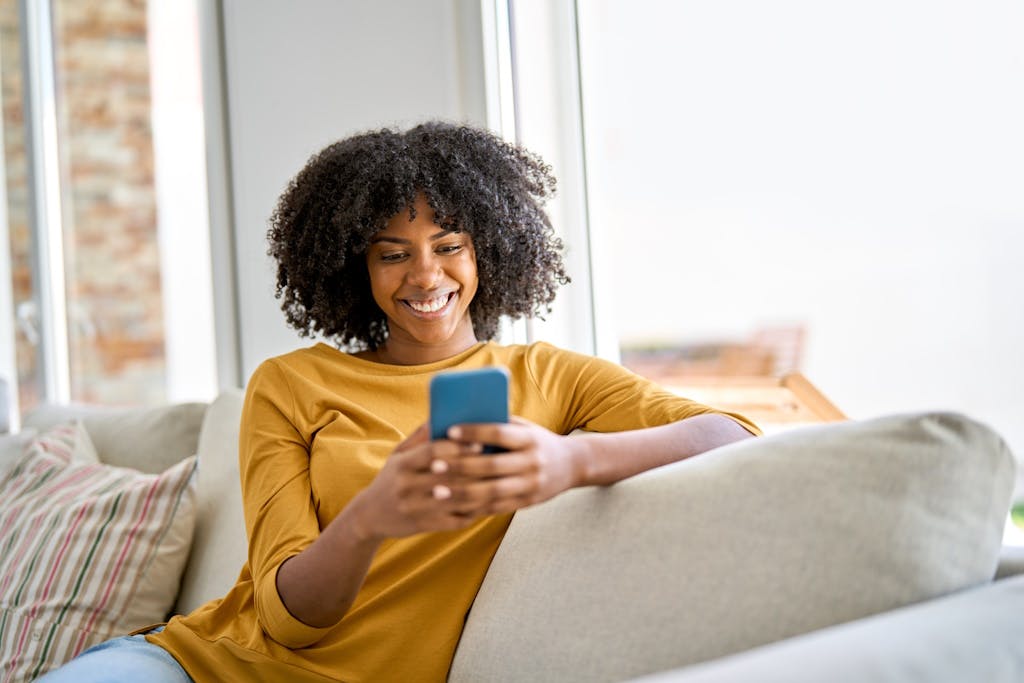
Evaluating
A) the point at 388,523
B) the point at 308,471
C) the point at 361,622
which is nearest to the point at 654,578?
the point at 388,523

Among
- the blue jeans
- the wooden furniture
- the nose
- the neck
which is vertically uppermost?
the nose

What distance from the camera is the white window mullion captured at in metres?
3.49

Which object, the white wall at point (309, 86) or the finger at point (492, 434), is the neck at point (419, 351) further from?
Result: the white wall at point (309, 86)

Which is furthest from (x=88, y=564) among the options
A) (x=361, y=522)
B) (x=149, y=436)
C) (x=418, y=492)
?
(x=418, y=492)

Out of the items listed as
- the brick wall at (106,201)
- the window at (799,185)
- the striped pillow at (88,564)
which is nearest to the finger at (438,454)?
the window at (799,185)

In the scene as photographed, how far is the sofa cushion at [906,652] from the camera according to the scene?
769 millimetres

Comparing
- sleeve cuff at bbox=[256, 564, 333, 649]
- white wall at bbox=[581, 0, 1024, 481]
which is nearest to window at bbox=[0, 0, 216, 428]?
white wall at bbox=[581, 0, 1024, 481]

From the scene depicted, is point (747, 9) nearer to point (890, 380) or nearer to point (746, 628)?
point (890, 380)

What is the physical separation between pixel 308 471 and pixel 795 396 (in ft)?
2.96

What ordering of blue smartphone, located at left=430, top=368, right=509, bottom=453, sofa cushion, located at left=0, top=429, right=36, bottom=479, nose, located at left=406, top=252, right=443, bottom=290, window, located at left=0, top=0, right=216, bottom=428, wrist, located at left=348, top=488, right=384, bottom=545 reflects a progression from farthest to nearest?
window, located at left=0, top=0, right=216, bottom=428, sofa cushion, located at left=0, top=429, right=36, bottom=479, nose, located at left=406, top=252, right=443, bottom=290, wrist, located at left=348, top=488, right=384, bottom=545, blue smartphone, located at left=430, top=368, right=509, bottom=453

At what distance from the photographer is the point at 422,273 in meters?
1.48

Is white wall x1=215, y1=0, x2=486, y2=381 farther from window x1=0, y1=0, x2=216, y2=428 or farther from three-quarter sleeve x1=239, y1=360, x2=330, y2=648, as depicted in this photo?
window x1=0, y1=0, x2=216, y2=428

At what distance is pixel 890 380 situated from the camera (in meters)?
1.68

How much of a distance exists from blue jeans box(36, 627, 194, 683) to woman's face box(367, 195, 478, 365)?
539 millimetres
